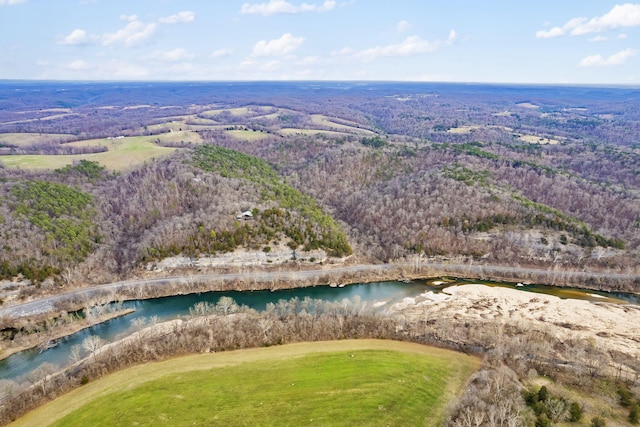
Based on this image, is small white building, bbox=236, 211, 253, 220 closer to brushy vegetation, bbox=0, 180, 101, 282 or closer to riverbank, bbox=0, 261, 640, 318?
riverbank, bbox=0, 261, 640, 318

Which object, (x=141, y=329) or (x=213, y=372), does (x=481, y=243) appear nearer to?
(x=213, y=372)

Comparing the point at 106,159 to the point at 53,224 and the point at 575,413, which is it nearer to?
the point at 53,224

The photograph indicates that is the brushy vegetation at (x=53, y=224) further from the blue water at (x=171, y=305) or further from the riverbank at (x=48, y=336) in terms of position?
the blue water at (x=171, y=305)

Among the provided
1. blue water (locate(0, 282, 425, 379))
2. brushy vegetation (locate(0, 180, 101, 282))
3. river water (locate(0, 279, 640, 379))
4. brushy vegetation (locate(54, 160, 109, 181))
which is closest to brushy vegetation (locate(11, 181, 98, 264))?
brushy vegetation (locate(0, 180, 101, 282))

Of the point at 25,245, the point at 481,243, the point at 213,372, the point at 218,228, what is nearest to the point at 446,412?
the point at 213,372

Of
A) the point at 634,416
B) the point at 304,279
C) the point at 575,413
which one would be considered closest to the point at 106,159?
the point at 304,279
